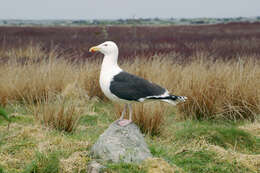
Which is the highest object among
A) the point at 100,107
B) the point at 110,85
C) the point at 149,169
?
the point at 110,85

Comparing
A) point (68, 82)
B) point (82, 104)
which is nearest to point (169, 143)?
point (82, 104)

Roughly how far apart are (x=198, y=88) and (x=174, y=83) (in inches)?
45.5

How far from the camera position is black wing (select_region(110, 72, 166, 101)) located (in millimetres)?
3976

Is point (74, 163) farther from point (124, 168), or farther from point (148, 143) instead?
point (148, 143)

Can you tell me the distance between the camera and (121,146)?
4.16m

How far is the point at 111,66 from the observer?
4184mm

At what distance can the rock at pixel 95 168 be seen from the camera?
3.81 m

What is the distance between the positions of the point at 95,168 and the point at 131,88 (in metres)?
0.93

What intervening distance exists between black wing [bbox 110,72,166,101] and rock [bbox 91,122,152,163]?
0.49 metres

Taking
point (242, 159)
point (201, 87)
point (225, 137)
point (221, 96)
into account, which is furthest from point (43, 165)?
point (221, 96)

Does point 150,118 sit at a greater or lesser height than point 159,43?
greater

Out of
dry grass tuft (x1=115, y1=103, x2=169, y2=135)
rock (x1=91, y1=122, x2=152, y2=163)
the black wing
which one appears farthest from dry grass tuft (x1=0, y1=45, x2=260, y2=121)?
the black wing

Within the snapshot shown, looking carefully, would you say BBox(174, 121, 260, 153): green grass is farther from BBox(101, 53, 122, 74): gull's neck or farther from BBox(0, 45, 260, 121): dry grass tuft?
BBox(101, 53, 122, 74): gull's neck

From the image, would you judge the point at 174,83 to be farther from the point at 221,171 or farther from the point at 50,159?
the point at 50,159
